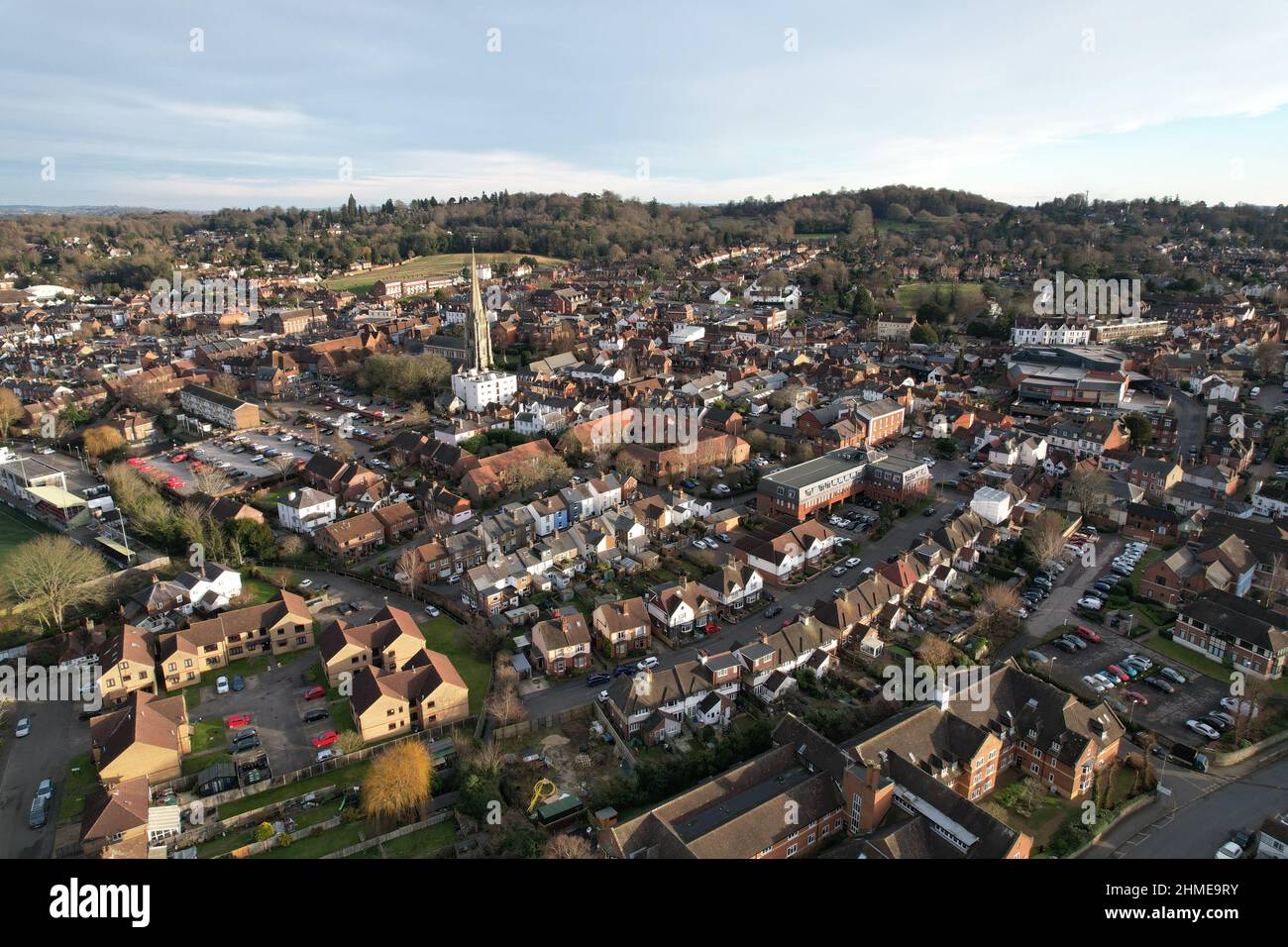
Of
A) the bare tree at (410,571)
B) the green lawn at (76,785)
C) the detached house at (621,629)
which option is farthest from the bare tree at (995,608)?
the green lawn at (76,785)

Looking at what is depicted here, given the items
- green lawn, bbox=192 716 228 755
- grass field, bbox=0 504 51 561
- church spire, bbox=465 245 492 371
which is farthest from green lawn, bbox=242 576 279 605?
church spire, bbox=465 245 492 371

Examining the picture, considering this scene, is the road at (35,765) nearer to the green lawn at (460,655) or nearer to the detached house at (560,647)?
the green lawn at (460,655)

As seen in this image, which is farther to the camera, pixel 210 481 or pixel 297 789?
pixel 210 481

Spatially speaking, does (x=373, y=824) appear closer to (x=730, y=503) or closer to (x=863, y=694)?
(x=863, y=694)

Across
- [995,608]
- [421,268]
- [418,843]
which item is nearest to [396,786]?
[418,843]

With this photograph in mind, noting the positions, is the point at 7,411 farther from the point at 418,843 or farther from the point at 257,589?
the point at 418,843

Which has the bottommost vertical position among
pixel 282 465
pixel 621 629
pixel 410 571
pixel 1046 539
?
pixel 621 629
